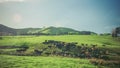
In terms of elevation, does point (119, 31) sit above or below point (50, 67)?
above

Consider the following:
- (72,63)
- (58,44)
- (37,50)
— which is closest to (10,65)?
(72,63)

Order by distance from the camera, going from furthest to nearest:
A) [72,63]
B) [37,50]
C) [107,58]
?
[37,50] → [107,58] → [72,63]

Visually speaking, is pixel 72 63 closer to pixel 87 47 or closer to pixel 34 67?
pixel 34 67

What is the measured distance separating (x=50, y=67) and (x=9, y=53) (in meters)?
23.9

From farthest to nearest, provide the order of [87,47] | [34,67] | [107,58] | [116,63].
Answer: [87,47] < [107,58] < [116,63] < [34,67]

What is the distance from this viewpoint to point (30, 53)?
6950 cm

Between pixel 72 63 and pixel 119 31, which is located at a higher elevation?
pixel 119 31

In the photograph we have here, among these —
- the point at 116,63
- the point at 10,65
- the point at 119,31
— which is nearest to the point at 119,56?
the point at 116,63

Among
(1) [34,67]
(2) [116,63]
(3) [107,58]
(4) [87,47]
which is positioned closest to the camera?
(1) [34,67]

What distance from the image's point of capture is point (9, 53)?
225 ft

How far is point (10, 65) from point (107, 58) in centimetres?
3004

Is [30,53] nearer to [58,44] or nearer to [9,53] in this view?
[9,53]

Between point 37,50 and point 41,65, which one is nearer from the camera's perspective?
point 41,65

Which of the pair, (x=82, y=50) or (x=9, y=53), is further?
(x=82, y=50)
